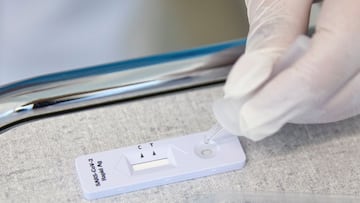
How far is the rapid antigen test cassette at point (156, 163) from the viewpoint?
1.73 ft

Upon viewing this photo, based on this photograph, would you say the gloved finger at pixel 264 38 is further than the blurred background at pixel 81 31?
No

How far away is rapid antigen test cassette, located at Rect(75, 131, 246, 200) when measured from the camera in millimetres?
527

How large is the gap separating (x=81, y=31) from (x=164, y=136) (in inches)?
12.7

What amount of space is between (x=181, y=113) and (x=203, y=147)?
0.15 feet

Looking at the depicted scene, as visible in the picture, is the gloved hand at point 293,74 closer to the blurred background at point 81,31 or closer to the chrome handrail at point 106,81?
the chrome handrail at point 106,81

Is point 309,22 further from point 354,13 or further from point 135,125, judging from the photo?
point 135,125

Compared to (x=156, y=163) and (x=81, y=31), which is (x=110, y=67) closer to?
(x=156, y=163)

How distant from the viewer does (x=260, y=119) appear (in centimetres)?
49

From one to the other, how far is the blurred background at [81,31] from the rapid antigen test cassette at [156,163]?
0.32m

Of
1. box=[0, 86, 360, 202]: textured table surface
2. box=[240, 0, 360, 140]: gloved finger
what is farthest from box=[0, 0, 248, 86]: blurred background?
box=[240, 0, 360, 140]: gloved finger

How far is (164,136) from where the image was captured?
57cm

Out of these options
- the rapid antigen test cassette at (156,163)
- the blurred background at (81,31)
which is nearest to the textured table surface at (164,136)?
the rapid antigen test cassette at (156,163)

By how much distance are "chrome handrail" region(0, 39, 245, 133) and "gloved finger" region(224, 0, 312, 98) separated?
0.02m

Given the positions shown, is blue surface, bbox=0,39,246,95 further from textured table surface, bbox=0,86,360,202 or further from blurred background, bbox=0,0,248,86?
blurred background, bbox=0,0,248,86
